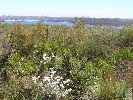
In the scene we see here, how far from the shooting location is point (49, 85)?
853 centimetres

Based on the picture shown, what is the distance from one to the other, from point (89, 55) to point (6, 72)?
622 centimetres

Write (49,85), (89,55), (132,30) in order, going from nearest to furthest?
(49,85), (89,55), (132,30)

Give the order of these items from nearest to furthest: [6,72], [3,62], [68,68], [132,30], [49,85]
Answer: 1. [49,85]
2. [68,68]
3. [6,72]
4. [3,62]
5. [132,30]

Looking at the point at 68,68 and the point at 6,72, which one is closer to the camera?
the point at 68,68

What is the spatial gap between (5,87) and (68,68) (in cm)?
241

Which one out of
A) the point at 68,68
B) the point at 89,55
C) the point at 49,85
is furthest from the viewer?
the point at 89,55

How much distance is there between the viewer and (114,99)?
8758 mm

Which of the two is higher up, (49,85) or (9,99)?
(49,85)

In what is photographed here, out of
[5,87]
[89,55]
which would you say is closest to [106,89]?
[5,87]

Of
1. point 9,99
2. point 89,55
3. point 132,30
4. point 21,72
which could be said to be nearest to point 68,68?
point 21,72

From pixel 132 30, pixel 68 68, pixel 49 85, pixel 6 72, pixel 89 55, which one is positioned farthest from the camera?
pixel 132 30

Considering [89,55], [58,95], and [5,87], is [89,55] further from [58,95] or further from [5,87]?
[58,95]

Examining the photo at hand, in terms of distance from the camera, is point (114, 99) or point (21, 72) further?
point (21, 72)

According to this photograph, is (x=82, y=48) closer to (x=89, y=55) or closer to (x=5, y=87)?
(x=89, y=55)
